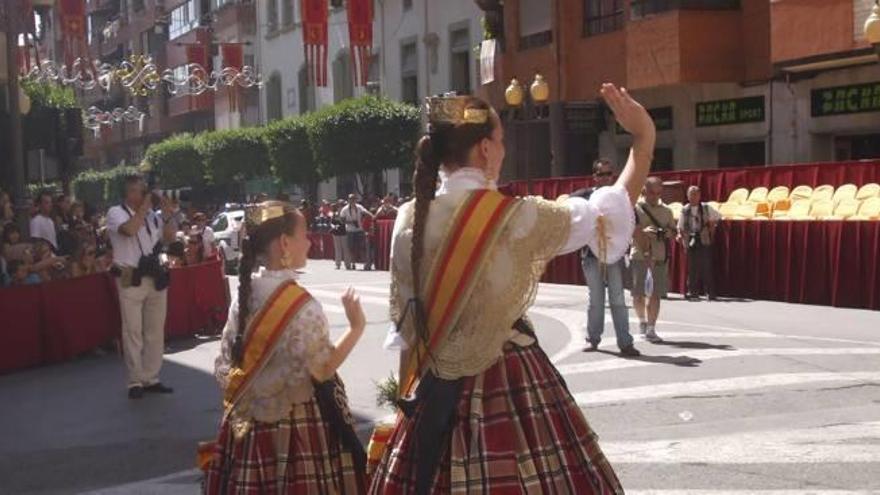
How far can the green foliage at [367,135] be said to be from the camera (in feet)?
130

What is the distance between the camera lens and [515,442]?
13.5ft

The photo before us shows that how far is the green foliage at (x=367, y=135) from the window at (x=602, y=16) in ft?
30.2

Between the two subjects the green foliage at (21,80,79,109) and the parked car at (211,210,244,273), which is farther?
the green foliage at (21,80,79,109)

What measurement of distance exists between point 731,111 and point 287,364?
2305cm

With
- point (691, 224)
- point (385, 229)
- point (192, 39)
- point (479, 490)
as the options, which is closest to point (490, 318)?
point (479, 490)

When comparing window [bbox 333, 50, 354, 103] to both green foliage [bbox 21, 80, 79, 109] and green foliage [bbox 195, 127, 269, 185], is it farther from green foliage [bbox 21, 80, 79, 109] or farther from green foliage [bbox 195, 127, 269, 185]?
green foliage [bbox 21, 80, 79, 109]

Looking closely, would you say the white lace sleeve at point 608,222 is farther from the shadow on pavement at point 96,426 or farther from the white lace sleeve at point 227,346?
the shadow on pavement at point 96,426

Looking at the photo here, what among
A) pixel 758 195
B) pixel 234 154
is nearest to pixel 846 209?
pixel 758 195

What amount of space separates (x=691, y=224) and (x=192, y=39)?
46222 mm

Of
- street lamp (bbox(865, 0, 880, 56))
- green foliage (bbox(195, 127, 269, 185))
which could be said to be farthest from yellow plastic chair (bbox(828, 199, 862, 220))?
green foliage (bbox(195, 127, 269, 185))

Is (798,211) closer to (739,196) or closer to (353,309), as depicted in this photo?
(739,196)

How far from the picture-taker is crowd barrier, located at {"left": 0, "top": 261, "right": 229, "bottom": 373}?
1394 cm

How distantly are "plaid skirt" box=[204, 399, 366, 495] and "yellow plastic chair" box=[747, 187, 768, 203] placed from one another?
50.0 feet

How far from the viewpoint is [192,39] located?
62.0 meters
